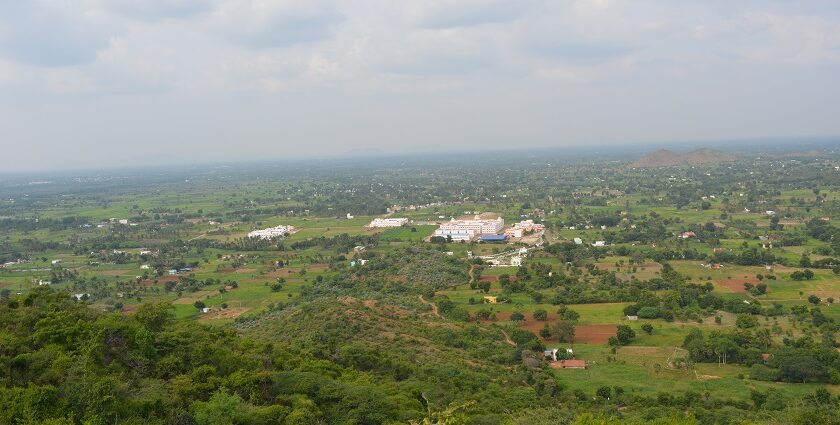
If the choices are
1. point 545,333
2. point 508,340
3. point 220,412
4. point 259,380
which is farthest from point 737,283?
point 220,412

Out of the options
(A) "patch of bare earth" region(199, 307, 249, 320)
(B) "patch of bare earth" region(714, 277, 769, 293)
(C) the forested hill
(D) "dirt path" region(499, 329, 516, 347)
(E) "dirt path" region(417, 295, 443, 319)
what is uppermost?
(C) the forested hill

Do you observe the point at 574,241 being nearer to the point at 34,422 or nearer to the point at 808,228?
the point at 808,228

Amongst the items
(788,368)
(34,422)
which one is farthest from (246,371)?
(788,368)

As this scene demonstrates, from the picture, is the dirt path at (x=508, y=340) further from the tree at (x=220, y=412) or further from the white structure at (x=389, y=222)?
the white structure at (x=389, y=222)

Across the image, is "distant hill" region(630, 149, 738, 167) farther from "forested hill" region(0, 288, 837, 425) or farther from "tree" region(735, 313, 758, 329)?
"forested hill" region(0, 288, 837, 425)

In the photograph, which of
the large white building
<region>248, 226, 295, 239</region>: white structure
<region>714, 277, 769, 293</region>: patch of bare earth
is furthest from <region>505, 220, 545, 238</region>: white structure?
<region>248, 226, 295, 239</region>: white structure
